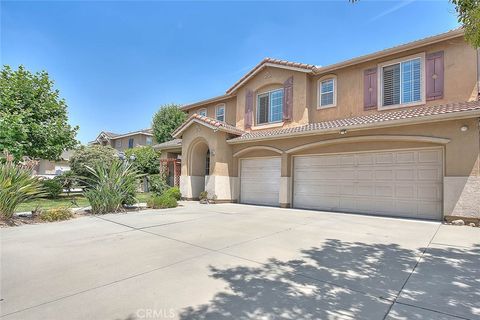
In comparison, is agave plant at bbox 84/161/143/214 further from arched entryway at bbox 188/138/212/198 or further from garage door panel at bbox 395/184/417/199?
garage door panel at bbox 395/184/417/199

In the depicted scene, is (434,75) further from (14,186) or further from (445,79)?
(14,186)

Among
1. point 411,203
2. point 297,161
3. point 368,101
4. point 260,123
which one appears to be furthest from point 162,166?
point 411,203

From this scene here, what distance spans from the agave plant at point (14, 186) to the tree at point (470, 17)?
41.7 ft

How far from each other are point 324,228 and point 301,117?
7.80 meters

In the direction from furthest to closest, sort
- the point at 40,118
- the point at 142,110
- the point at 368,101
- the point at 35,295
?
the point at 142,110
the point at 40,118
the point at 368,101
the point at 35,295

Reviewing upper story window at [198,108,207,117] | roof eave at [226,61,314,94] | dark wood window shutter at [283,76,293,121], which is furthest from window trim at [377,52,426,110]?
upper story window at [198,108,207,117]

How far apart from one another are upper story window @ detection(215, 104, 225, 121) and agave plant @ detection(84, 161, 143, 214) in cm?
893

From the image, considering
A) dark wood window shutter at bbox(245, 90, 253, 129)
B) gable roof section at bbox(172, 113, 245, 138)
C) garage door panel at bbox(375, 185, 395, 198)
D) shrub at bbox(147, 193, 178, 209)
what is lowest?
shrub at bbox(147, 193, 178, 209)

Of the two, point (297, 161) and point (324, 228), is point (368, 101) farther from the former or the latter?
point (324, 228)

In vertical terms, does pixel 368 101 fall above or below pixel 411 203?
above

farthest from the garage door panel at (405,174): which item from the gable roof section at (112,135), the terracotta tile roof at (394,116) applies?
the gable roof section at (112,135)

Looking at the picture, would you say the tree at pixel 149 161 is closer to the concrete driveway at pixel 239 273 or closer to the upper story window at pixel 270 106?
the upper story window at pixel 270 106

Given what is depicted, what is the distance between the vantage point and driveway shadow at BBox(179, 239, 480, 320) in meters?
3.42

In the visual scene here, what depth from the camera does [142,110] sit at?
34.1 m
